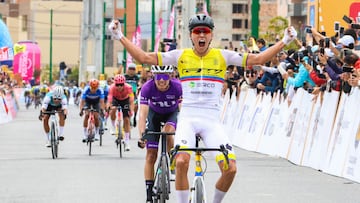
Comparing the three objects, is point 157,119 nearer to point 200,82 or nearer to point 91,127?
point 200,82

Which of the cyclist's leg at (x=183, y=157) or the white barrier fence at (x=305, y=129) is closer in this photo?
the cyclist's leg at (x=183, y=157)

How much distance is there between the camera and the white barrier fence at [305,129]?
19.6 metres

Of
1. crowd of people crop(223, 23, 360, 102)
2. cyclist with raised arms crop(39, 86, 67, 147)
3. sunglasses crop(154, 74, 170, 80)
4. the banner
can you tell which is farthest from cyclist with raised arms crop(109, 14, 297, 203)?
the banner

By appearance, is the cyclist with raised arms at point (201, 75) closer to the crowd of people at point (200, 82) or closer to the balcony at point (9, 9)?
the crowd of people at point (200, 82)

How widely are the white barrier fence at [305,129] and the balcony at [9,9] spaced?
163 m

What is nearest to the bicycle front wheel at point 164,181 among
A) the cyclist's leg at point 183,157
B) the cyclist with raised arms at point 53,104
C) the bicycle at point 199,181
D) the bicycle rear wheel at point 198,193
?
the cyclist's leg at point 183,157

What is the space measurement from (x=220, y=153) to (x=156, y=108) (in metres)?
3.71

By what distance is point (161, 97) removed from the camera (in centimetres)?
1527

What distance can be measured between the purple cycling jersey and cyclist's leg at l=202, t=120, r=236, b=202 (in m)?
2.81

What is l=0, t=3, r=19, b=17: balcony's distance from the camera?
629 feet

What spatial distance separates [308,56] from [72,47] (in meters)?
163

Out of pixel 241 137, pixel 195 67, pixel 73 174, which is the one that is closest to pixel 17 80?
pixel 241 137

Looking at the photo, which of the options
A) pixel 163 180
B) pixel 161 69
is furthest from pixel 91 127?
pixel 163 180

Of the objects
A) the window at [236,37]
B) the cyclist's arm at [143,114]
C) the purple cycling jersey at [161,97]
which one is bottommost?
the cyclist's arm at [143,114]
